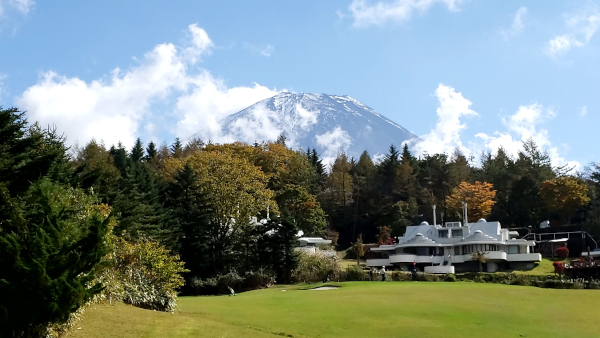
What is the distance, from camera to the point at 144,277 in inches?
921

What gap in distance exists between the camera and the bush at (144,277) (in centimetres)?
2217

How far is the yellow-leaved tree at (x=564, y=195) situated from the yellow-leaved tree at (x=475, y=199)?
229 inches

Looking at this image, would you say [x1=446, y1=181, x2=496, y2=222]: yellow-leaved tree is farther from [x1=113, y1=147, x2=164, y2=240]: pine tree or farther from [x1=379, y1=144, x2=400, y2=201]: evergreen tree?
[x1=113, y1=147, x2=164, y2=240]: pine tree

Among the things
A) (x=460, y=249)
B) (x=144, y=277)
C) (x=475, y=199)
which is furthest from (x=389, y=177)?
(x=144, y=277)

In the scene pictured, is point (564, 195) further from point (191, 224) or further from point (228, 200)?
point (191, 224)

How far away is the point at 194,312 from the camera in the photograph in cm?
2217

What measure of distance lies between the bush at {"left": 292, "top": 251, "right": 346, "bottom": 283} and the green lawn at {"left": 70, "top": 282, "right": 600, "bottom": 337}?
16401 mm

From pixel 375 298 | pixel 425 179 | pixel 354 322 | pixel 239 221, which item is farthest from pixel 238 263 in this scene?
pixel 425 179

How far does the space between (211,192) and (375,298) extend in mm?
23890

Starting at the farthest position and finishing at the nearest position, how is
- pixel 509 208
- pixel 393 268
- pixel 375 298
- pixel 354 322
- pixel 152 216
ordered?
pixel 509 208 < pixel 393 268 < pixel 152 216 < pixel 375 298 < pixel 354 322

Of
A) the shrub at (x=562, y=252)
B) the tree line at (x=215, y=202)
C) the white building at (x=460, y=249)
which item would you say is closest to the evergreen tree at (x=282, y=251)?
the tree line at (x=215, y=202)

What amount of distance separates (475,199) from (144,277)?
51004 mm

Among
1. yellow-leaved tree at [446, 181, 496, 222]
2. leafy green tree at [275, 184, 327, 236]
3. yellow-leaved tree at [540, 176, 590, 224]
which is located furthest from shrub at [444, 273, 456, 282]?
yellow-leaved tree at [540, 176, 590, 224]

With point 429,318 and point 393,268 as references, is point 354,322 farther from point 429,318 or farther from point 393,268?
point 393,268
